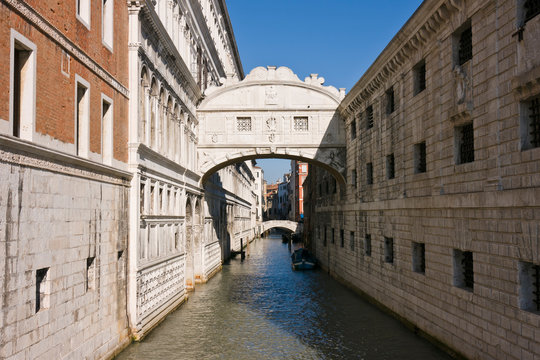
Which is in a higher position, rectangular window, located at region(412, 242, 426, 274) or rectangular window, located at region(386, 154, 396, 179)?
rectangular window, located at region(386, 154, 396, 179)

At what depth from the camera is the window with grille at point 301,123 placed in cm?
2361

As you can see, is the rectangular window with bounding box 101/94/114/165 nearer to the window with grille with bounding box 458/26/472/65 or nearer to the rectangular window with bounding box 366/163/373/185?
the window with grille with bounding box 458/26/472/65

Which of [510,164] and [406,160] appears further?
[406,160]

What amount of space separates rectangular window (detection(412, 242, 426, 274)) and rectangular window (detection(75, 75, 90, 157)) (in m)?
9.21

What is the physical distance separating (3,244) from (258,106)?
55.7 feet

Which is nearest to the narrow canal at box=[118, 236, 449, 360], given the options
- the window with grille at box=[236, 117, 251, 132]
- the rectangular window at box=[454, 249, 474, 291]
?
the rectangular window at box=[454, 249, 474, 291]

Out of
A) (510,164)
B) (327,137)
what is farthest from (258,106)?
(510,164)

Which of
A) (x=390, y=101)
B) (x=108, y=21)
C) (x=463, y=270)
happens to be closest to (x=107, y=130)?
(x=108, y=21)

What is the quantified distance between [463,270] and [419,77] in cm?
594

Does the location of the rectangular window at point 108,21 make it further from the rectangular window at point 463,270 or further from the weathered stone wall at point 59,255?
the rectangular window at point 463,270

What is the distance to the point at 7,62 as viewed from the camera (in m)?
7.44

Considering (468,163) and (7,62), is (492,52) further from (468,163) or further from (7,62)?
(7,62)

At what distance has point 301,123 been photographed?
23.7m

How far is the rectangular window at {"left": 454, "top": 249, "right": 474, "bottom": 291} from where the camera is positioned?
11266 mm
